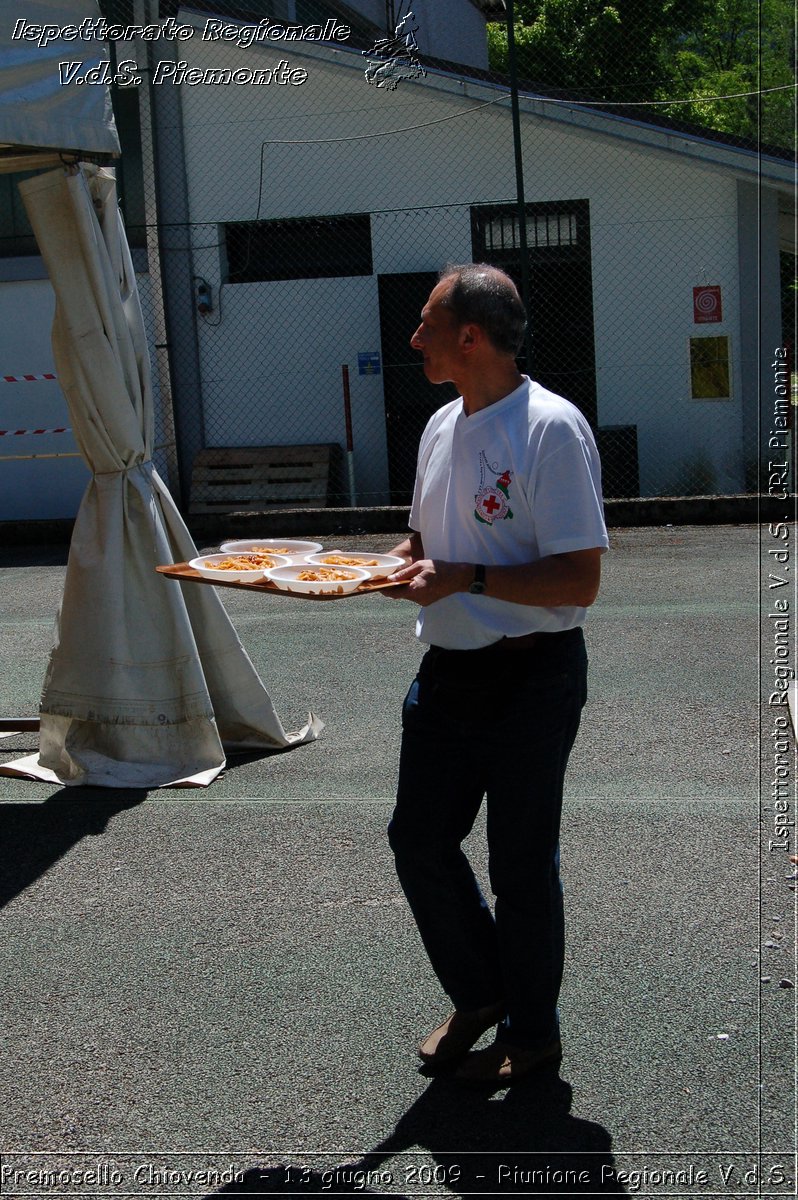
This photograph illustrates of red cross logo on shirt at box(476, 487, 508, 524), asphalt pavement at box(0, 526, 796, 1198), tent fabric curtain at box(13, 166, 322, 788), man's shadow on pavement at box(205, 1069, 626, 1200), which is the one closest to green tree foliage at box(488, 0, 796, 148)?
tent fabric curtain at box(13, 166, 322, 788)

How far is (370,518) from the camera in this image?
44.2 feet

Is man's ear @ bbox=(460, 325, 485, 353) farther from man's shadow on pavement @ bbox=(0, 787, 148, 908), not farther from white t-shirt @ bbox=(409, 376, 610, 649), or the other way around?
man's shadow on pavement @ bbox=(0, 787, 148, 908)

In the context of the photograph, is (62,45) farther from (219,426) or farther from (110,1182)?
(219,426)

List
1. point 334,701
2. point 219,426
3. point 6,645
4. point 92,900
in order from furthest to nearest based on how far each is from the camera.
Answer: point 219,426, point 6,645, point 334,701, point 92,900

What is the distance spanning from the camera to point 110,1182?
2.98 meters

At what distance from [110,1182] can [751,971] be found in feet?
6.12

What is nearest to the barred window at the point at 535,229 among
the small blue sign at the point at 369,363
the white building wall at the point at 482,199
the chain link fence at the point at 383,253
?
the chain link fence at the point at 383,253

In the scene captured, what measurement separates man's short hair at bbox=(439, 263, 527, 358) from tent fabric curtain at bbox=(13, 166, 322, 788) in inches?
124

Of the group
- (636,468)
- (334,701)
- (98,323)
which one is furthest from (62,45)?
(636,468)

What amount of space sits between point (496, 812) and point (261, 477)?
12.1 m

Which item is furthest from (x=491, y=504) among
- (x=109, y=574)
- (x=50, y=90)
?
(x=50, y=90)

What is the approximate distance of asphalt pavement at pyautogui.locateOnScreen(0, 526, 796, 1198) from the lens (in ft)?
9.89

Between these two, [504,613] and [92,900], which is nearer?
[504,613]

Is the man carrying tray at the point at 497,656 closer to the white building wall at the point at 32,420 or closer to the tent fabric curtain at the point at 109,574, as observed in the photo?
the tent fabric curtain at the point at 109,574
